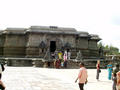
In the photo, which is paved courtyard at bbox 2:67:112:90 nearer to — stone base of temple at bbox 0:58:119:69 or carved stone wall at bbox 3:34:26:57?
stone base of temple at bbox 0:58:119:69

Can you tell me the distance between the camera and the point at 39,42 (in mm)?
32250

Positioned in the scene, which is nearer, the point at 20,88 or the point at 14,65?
the point at 20,88

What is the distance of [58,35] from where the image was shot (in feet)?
107

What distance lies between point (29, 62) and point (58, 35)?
766cm

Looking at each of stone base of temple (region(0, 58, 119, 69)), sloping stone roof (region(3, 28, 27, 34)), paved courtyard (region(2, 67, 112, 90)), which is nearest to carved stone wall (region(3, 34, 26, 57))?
sloping stone roof (region(3, 28, 27, 34))

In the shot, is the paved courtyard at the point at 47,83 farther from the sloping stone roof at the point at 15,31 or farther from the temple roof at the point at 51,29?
the sloping stone roof at the point at 15,31

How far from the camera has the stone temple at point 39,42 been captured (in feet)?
105

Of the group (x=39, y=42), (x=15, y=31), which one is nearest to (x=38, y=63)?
(x=39, y=42)

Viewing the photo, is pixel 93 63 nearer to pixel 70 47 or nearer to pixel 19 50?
pixel 70 47

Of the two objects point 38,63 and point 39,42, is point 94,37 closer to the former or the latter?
point 39,42

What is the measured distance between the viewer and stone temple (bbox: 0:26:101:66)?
32.0 m

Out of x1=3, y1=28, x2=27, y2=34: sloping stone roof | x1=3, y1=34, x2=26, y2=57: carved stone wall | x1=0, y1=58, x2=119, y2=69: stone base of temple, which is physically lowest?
x1=0, y1=58, x2=119, y2=69: stone base of temple

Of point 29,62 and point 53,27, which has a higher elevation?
point 53,27

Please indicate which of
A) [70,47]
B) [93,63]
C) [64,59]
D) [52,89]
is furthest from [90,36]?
[52,89]
